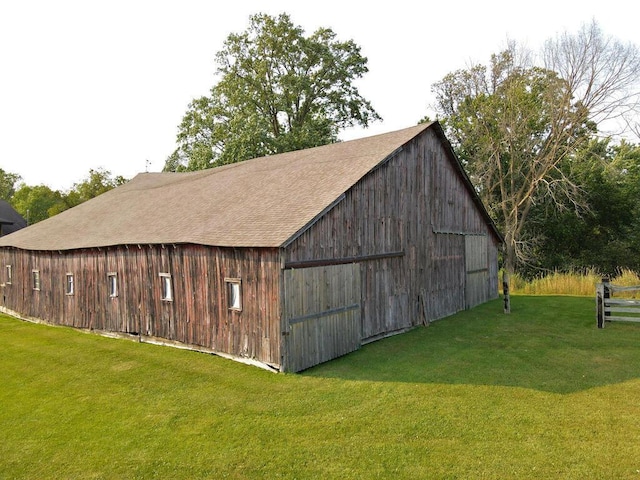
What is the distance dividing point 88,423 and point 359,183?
950 centimetres

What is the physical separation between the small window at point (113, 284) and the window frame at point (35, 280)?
634 centimetres

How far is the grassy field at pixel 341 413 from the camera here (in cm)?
692

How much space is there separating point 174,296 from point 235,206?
3.65m

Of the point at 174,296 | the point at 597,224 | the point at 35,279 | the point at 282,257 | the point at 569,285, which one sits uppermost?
the point at 597,224

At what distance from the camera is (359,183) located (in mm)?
13828

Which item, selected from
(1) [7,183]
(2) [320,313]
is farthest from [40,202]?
(2) [320,313]

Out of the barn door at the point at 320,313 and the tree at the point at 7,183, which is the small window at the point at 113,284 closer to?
the barn door at the point at 320,313

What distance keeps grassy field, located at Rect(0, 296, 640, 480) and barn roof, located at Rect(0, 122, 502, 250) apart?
12.4 feet

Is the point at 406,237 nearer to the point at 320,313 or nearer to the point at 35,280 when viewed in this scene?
the point at 320,313

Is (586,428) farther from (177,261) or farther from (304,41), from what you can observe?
(304,41)

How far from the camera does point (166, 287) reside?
14.6 m

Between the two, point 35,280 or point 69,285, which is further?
point 35,280

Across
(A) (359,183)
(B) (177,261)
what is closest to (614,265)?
(A) (359,183)

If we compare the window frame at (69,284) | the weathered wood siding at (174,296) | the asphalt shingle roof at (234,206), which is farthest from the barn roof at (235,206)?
the window frame at (69,284)
